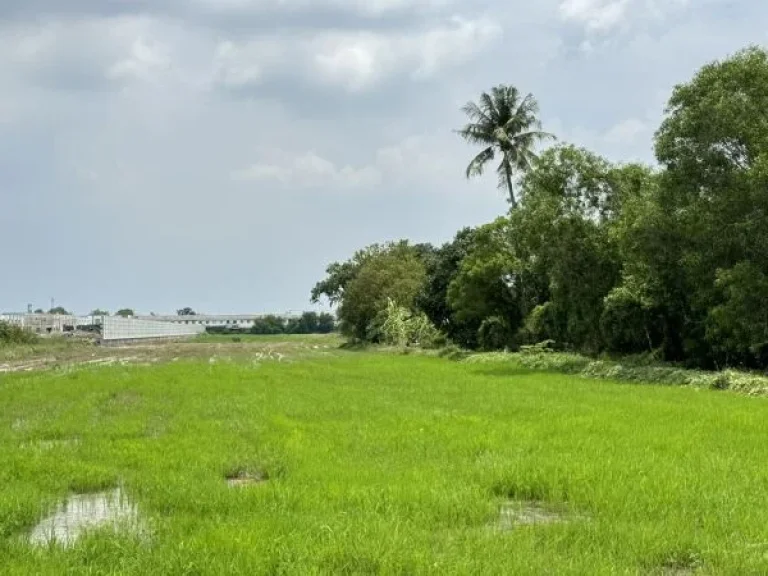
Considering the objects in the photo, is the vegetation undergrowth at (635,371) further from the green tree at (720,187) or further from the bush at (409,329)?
the bush at (409,329)

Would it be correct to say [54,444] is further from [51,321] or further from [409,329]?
[51,321]

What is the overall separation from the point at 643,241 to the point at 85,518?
62.7 feet

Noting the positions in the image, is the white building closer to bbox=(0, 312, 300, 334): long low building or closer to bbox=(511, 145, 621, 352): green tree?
bbox=(0, 312, 300, 334): long low building

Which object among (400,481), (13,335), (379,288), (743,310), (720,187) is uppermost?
(720,187)

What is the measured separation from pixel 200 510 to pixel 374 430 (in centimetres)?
526

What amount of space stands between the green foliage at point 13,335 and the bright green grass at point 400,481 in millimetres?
51610

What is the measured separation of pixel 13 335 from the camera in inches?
2564

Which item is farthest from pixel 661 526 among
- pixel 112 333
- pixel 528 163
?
pixel 112 333

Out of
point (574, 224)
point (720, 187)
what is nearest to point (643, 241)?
point (720, 187)

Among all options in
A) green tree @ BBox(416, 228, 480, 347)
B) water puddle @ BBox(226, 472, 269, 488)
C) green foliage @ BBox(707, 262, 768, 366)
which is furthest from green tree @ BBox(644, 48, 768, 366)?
green tree @ BBox(416, 228, 480, 347)

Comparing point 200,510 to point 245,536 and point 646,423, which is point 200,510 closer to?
point 245,536

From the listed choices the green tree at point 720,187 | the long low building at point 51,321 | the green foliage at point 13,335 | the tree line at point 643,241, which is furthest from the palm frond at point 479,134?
the long low building at point 51,321

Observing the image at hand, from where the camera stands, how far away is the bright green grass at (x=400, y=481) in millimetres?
5309

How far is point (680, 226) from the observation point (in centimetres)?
2173
